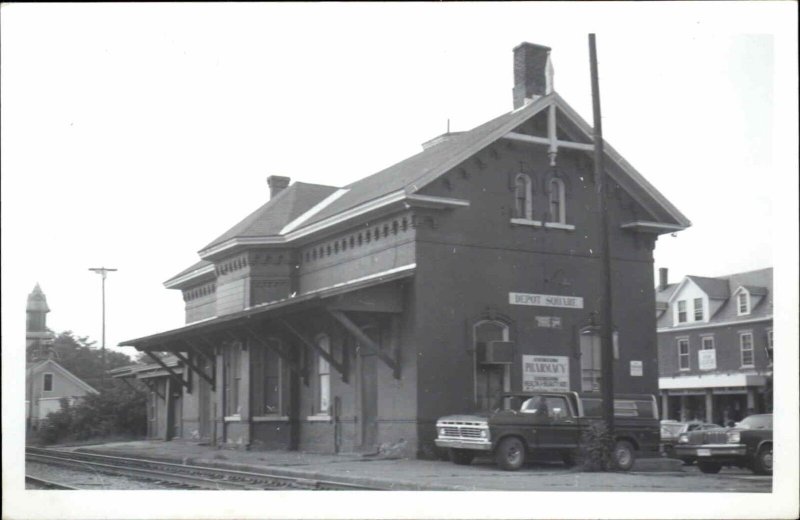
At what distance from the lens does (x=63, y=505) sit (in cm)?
1349

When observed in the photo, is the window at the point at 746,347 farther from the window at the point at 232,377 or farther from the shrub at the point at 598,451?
the window at the point at 232,377

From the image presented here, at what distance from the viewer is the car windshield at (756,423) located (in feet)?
54.3

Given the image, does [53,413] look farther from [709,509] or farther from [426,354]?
[709,509]

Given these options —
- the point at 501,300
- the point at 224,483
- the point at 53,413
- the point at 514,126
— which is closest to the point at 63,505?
the point at 224,483

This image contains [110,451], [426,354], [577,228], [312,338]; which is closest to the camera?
[426,354]

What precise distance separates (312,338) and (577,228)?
6269 mm

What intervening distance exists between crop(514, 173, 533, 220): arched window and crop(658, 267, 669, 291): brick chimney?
2921mm

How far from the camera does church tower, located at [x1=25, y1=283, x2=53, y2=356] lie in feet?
52.8

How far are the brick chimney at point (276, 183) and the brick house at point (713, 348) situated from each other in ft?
43.5

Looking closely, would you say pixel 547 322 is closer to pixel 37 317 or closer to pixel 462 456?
pixel 462 456

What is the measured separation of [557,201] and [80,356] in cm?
1022

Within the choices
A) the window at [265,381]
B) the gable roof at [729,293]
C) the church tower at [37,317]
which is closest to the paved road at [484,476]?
the gable roof at [729,293]

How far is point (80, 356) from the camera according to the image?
21.1 metres

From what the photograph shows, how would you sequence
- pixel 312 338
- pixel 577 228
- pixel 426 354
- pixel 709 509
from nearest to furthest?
pixel 709 509 → pixel 426 354 → pixel 577 228 → pixel 312 338
